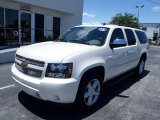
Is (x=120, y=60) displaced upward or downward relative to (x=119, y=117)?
upward

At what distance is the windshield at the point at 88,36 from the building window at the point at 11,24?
8813mm

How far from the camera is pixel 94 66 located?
4527 millimetres

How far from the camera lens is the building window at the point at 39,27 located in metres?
16.5

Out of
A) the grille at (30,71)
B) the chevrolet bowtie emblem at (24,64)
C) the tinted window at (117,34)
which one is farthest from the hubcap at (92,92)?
the chevrolet bowtie emblem at (24,64)

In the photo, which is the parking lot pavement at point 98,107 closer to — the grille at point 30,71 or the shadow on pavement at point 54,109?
the shadow on pavement at point 54,109

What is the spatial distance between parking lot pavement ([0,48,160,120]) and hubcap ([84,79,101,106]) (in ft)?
0.67

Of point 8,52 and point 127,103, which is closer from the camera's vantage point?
point 127,103

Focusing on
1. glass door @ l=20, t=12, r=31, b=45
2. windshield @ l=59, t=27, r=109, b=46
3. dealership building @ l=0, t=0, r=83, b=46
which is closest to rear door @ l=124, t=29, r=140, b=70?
windshield @ l=59, t=27, r=109, b=46

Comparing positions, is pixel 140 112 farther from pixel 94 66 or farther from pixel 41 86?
pixel 41 86

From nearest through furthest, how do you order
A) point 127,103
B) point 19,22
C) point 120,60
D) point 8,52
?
point 127,103, point 120,60, point 8,52, point 19,22

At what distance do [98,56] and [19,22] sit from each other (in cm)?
1143

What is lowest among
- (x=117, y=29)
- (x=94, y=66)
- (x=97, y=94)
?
(x=97, y=94)

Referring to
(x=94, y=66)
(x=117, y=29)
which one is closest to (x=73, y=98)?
(x=94, y=66)

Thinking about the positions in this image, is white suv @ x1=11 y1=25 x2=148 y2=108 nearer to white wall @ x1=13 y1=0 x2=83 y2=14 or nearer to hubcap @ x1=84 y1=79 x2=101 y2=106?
hubcap @ x1=84 y1=79 x2=101 y2=106
